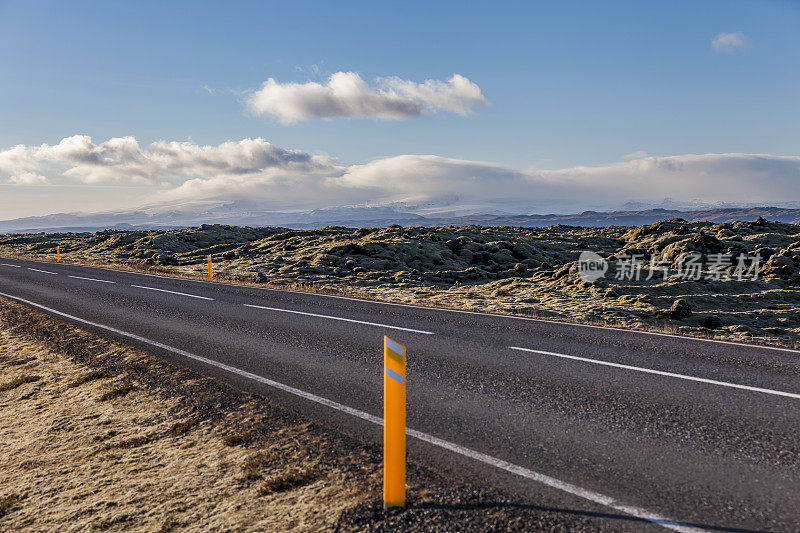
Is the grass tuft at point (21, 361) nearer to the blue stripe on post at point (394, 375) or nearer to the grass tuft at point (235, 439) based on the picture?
the grass tuft at point (235, 439)

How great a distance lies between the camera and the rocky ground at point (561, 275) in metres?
14.5

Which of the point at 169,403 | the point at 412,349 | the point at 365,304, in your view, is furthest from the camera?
the point at 365,304

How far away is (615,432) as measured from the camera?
514 cm

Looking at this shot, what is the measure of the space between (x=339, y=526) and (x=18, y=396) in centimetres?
655

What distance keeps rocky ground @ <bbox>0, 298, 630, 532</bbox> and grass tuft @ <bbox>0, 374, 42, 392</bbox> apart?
40cm

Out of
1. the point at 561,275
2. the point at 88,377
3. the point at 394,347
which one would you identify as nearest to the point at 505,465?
the point at 394,347

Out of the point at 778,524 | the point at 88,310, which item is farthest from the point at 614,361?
the point at 88,310

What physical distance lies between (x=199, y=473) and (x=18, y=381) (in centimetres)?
550

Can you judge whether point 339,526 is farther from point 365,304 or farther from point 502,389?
point 365,304

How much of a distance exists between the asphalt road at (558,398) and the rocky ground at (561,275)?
12.3ft

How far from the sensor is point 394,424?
3756 millimetres

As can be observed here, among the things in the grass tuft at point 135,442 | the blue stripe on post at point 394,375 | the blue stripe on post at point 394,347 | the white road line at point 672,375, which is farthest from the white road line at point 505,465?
the white road line at point 672,375

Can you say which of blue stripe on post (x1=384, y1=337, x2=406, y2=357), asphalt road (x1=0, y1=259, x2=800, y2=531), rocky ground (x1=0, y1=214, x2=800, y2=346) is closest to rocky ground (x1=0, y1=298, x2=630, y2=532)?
asphalt road (x1=0, y1=259, x2=800, y2=531)

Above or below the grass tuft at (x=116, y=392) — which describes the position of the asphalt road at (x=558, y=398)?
above
